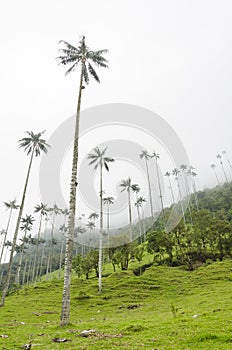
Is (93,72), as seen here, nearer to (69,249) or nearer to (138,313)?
(69,249)

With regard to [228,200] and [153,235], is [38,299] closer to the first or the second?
[153,235]

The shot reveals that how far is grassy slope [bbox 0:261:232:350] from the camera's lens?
1075 centimetres

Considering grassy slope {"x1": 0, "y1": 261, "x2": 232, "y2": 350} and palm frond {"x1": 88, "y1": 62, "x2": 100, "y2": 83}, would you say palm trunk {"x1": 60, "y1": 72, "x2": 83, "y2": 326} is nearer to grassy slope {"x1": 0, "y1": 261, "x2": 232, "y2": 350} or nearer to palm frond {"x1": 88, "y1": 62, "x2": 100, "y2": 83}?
grassy slope {"x1": 0, "y1": 261, "x2": 232, "y2": 350}

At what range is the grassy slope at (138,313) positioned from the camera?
1075 cm

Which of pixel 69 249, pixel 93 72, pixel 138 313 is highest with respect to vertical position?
pixel 93 72

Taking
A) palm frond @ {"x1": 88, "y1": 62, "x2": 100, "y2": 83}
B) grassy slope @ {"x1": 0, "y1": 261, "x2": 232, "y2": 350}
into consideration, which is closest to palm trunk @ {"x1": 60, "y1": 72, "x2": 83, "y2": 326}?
grassy slope @ {"x1": 0, "y1": 261, "x2": 232, "y2": 350}

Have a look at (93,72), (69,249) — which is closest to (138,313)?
(69,249)

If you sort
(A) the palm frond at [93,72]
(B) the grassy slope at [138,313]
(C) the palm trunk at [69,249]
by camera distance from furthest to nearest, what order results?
(A) the palm frond at [93,72] < (C) the palm trunk at [69,249] < (B) the grassy slope at [138,313]

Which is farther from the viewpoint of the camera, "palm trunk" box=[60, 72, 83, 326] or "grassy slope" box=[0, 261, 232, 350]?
"palm trunk" box=[60, 72, 83, 326]

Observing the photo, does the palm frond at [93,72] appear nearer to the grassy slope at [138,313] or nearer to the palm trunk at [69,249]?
the palm trunk at [69,249]

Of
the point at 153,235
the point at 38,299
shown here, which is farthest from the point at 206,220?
the point at 38,299

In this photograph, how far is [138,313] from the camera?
75.3ft

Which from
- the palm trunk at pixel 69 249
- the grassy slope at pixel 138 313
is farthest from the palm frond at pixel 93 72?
the grassy slope at pixel 138 313

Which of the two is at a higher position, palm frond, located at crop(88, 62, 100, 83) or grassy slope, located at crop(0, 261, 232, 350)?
palm frond, located at crop(88, 62, 100, 83)
